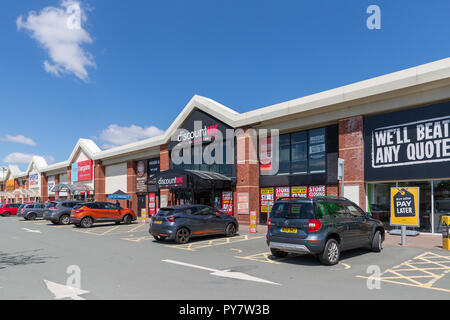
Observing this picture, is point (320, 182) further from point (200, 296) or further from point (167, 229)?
point (200, 296)

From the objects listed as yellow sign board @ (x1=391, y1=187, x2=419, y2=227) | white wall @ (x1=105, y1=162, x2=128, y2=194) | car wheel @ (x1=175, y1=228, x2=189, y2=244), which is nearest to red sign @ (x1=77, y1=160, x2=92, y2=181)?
white wall @ (x1=105, y1=162, x2=128, y2=194)

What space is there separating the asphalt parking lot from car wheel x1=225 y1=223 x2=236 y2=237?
2263 mm

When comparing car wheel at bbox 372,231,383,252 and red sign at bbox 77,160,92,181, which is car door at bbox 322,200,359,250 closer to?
car wheel at bbox 372,231,383,252

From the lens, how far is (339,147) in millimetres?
16891

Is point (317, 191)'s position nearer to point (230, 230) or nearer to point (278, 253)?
point (230, 230)

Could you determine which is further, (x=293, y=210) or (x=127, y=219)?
(x=127, y=219)

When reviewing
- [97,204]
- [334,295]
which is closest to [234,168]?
[97,204]

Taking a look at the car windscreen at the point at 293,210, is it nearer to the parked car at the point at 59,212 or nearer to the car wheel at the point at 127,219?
the car wheel at the point at 127,219

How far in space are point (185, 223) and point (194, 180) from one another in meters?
9.11

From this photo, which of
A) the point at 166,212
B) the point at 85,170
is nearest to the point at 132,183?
the point at 85,170

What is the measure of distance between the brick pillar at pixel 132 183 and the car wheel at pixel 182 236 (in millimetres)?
20087

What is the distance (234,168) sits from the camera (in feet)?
70.8

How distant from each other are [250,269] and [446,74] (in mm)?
10978
